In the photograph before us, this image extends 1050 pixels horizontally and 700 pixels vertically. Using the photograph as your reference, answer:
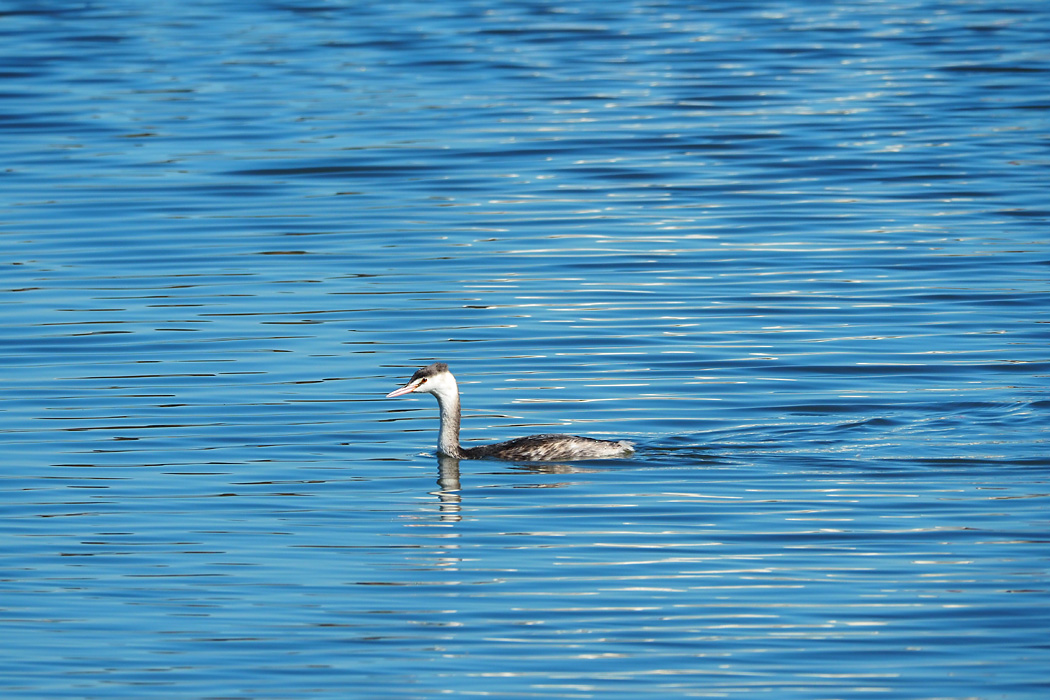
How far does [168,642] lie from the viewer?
885 cm

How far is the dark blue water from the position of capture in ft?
29.0

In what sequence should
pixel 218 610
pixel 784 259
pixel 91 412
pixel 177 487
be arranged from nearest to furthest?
pixel 218 610 → pixel 177 487 → pixel 91 412 → pixel 784 259

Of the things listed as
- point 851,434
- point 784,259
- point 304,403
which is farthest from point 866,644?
point 784,259

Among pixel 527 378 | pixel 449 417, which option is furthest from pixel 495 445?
pixel 527 378

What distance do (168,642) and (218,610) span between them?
489mm

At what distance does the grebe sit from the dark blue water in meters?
0.14

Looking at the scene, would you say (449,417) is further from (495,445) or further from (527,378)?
(527,378)

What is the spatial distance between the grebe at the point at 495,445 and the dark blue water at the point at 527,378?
144 mm

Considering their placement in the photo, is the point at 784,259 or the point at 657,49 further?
the point at 657,49

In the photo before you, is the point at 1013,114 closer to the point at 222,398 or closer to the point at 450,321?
the point at 450,321

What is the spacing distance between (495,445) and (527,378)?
7.35 ft

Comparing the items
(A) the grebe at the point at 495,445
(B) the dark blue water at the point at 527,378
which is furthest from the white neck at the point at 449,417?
(B) the dark blue water at the point at 527,378

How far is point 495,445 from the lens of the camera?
41.7 ft

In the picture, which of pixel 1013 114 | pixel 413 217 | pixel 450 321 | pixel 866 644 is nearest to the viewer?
pixel 866 644
